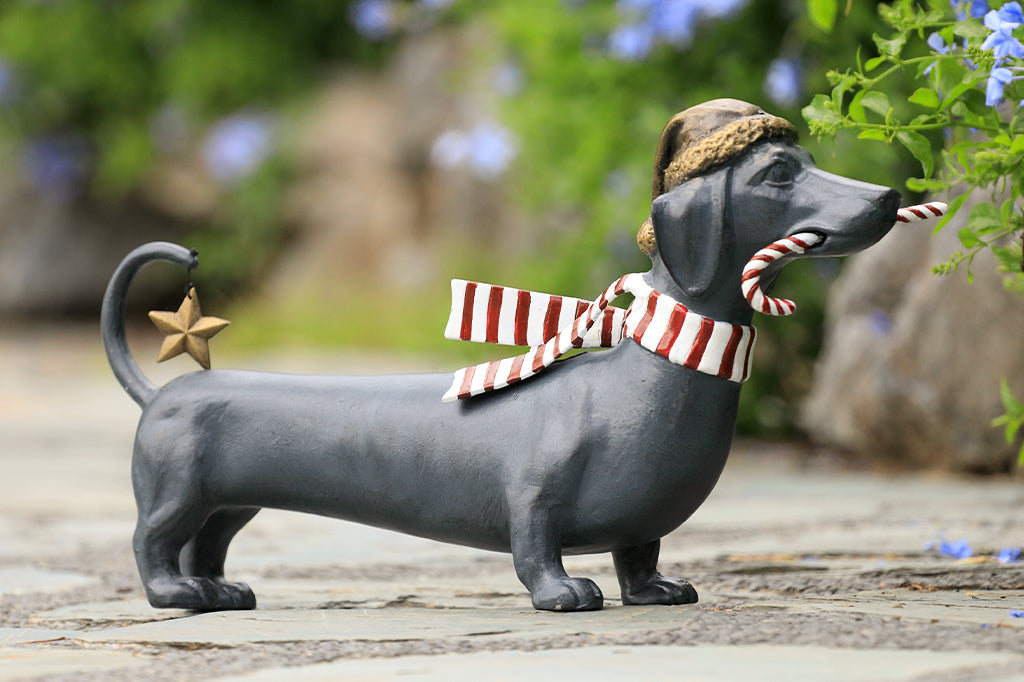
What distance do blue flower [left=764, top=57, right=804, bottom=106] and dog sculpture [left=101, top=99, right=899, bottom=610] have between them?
232cm

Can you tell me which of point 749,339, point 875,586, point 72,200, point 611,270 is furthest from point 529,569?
point 72,200

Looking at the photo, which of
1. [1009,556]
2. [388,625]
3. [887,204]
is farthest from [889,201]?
[388,625]

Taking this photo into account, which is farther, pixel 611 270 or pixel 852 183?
pixel 611 270

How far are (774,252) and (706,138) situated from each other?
0.73 feet

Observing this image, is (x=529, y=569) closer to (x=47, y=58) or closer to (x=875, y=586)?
(x=875, y=586)

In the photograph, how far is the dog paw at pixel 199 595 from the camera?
85.6 inches

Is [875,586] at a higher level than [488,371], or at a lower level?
lower

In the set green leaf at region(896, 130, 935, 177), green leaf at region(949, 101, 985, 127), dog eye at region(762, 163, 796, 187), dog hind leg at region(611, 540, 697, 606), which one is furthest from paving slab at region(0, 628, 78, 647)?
green leaf at region(949, 101, 985, 127)

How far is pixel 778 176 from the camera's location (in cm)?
196

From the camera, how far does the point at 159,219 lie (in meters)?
12.3

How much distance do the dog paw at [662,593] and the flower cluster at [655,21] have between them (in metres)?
2.78

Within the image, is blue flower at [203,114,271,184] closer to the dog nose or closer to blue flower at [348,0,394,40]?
blue flower at [348,0,394,40]

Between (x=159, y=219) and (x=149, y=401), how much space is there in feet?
34.4

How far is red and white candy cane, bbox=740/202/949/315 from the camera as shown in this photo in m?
1.90
